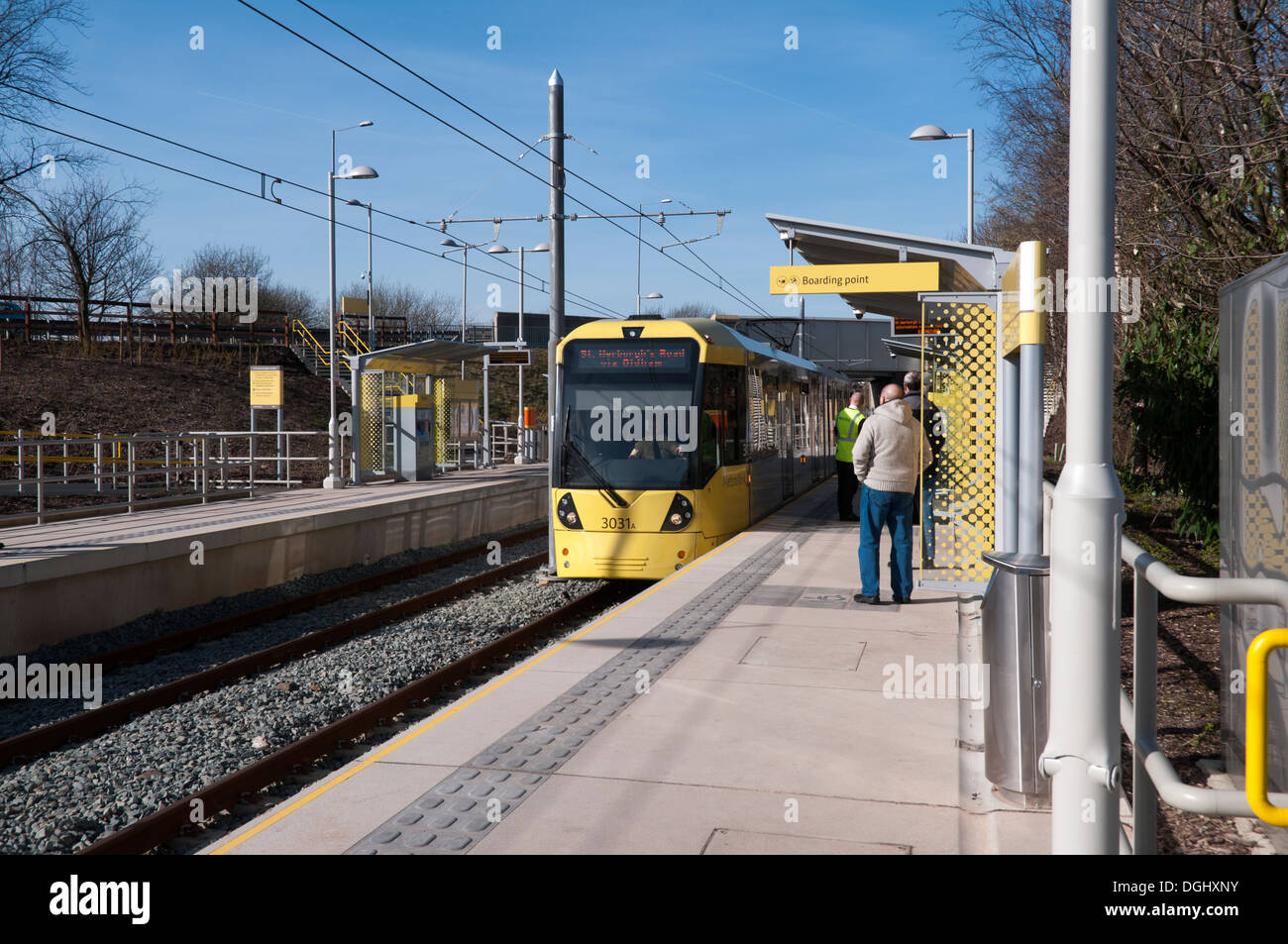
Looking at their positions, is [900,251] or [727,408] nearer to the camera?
[900,251]

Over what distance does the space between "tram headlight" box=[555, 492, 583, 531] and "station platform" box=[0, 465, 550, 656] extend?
12.8 feet

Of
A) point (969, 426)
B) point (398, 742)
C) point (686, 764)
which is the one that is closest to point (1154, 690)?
point (686, 764)

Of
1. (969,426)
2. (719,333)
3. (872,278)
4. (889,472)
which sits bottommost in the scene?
(889,472)

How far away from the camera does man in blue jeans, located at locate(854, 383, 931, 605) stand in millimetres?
9062

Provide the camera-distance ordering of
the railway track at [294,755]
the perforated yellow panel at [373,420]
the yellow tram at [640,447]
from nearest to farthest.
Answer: the railway track at [294,755] < the yellow tram at [640,447] < the perforated yellow panel at [373,420]

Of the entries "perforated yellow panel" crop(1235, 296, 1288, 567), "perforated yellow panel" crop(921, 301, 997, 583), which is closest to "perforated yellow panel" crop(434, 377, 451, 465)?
"perforated yellow panel" crop(921, 301, 997, 583)

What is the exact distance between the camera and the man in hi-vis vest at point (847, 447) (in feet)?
49.8

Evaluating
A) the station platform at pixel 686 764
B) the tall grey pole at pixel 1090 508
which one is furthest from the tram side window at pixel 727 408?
the tall grey pole at pixel 1090 508

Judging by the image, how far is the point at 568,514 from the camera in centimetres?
1267

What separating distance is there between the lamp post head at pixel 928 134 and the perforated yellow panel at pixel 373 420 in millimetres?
12106

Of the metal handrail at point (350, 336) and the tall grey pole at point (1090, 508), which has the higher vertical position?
the metal handrail at point (350, 336)

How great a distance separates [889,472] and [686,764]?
4452 millimetres

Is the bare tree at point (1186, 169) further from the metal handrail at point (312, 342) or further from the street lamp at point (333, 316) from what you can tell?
the metal handrail at point (312, 342)

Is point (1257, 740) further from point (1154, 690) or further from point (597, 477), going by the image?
point (597, 477)
